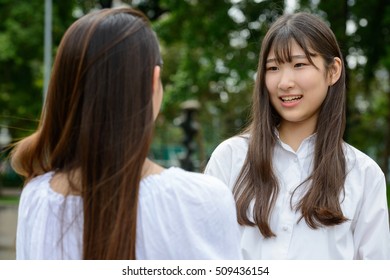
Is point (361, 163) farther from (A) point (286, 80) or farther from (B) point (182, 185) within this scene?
(B) point (182, 185)

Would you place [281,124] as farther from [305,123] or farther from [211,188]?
[211,188]

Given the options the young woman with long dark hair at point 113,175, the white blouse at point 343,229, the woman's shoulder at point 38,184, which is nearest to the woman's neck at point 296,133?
the white blouse at point 343,229

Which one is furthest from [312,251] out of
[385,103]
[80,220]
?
[385,103]

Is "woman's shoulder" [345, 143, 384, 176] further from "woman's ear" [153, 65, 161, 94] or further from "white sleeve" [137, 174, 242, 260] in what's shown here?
"woman's ear" [153, 65, 161, 94]

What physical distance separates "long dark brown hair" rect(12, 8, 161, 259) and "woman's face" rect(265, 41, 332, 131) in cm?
101

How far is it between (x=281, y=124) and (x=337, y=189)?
0.36m

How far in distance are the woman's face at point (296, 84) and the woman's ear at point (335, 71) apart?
30 mm

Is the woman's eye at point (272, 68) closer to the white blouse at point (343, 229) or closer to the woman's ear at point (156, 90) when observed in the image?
the white blouse at point (343, 229)

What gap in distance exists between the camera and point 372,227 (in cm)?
250

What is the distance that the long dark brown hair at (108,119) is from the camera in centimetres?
162

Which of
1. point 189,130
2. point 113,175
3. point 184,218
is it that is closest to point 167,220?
point 184,218

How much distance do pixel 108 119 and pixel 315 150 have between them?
1.22m

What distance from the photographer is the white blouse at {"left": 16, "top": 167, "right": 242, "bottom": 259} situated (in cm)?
167

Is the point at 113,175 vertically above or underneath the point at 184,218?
above
